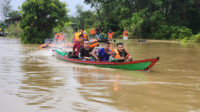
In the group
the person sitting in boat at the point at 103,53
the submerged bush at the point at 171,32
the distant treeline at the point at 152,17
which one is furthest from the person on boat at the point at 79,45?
the submerged bush at the point at 171,32

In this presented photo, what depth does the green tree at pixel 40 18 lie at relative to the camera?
76.1 ft

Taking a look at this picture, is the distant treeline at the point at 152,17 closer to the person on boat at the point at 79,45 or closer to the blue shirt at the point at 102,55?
the person on boat at the point at 79,45

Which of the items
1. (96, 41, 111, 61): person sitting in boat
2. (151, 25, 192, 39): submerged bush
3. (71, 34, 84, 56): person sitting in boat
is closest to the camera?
(96, 41, 111, 61): person sitting in boat

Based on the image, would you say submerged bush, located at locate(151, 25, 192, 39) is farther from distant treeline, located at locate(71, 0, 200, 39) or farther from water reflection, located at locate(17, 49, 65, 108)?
water reflection, located at locate(17, 49, 65, 108)

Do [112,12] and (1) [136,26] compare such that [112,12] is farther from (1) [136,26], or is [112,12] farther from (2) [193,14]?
(2) [193,14]

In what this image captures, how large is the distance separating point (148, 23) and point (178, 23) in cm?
438

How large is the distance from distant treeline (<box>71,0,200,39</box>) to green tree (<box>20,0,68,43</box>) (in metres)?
10.8

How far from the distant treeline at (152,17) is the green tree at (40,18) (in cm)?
1083

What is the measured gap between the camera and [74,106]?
452 cm

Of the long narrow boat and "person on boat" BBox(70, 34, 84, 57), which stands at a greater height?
"person on boat" BBox(70, 34, 84, 57)

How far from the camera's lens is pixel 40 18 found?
78.6 feet

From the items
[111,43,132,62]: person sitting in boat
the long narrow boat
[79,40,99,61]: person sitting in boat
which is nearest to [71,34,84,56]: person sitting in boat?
[79,40,99,61]: person sitting in boat

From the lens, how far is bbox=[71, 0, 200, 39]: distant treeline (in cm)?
3145

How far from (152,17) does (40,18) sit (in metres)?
14.6
